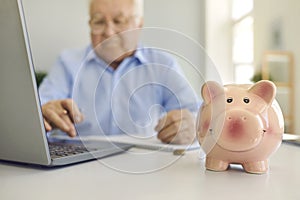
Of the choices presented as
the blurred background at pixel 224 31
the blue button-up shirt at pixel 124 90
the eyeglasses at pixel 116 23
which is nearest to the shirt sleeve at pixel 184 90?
the blue button-up shirt at pixel 124 90

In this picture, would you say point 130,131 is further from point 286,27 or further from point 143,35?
point 286,27

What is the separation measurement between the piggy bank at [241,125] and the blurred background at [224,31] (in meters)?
1.37

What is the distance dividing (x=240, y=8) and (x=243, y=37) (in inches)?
8.6

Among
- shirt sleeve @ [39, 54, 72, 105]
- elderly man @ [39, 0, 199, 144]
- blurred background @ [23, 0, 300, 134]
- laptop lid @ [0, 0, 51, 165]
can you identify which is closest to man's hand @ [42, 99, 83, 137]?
elderly man @ [39, 0, 199, 144]

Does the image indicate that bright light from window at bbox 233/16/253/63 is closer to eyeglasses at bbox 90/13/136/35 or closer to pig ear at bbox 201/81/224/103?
eyeglasses at bbox 90/13/136/35

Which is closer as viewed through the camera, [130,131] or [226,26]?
[130,131]

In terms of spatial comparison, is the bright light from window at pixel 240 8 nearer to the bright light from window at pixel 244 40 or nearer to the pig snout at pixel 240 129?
the bright light from window at pixel 244 40

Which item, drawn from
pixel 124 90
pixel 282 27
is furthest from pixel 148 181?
pixel 282 27

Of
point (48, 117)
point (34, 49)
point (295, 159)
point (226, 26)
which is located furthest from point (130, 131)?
point (226, 26)

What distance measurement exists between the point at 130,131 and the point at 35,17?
137 centimetres

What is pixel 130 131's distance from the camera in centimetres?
92

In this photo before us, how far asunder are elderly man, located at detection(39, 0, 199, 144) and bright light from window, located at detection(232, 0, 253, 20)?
1.04 metres

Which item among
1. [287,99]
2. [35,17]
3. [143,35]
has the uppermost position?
[35,17]

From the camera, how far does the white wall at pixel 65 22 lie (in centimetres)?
202
